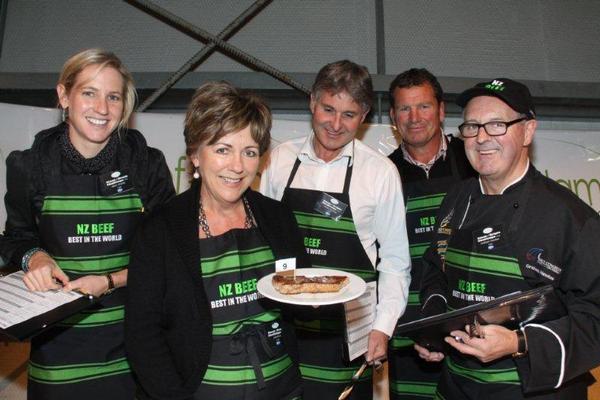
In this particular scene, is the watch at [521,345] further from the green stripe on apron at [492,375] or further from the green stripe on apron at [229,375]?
the green stripe on apron at [229,375]

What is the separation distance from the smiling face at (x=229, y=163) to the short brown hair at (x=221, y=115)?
0.07ft

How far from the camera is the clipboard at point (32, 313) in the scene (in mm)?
1396

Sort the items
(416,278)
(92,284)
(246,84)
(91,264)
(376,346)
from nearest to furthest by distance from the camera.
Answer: (92,284), (91,264), (376,346), (416,278), (246,84)

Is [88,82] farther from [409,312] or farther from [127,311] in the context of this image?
[409,312]

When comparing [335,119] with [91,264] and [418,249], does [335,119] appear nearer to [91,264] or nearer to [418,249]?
[418,249]

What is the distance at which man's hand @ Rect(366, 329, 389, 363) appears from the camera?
6.86 ft

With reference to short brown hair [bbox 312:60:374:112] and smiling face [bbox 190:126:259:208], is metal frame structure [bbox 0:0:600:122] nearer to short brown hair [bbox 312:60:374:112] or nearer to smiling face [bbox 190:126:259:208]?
short brown hair [bbox 312:60:374:112]

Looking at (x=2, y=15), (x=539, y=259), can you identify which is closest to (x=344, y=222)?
(x=539, y=259)

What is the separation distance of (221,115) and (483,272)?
100 cm

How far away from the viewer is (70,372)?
6.06 feet

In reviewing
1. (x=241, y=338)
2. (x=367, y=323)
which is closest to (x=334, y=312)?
(x=367, y=323)

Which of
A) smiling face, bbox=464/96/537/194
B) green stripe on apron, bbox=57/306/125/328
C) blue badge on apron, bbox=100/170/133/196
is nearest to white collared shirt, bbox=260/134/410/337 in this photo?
smiling face, bbox=464/96/537/194

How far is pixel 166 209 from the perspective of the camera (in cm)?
160

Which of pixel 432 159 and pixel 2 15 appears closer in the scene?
pixel 432 159
